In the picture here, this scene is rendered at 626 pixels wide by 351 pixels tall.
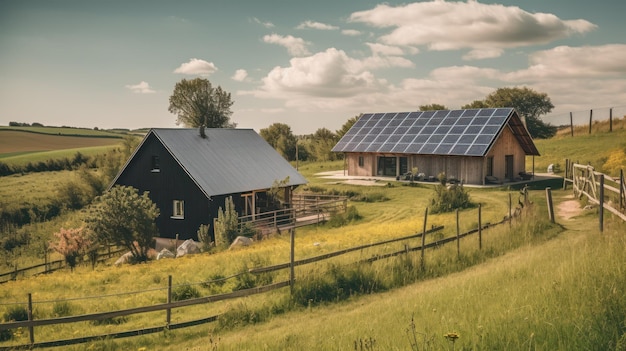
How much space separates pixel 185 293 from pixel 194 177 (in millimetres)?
20419

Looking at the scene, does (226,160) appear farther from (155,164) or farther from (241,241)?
(241,241)

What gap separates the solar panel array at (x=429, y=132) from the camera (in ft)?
146

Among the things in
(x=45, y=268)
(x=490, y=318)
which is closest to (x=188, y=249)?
Result: (x=45, y=268)

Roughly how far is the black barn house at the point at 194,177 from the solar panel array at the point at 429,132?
1240 centimetres

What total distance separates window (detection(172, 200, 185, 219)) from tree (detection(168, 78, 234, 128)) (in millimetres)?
53084

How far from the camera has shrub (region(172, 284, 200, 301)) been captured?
52.1ft

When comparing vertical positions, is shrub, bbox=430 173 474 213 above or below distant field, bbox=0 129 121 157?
below

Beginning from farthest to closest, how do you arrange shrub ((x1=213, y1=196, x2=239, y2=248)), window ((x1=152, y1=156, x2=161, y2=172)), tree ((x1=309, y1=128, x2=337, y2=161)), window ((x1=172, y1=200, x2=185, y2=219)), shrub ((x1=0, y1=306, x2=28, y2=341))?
tree ((x1=309, y1=128, x2=337, y2=161)) < window ((x1=152, y1=156, x2=161, y2=172)) < window ((x1=172, y1=200, x2=185, y2=219)) < shrub ((x1=213, y1=196, x2=239, y2=248)) < shrub ((x1=0, y1=306, x2=28, y2=341))

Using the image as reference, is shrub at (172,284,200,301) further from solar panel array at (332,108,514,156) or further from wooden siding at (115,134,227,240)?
solar panel array at (332,108,514,156)

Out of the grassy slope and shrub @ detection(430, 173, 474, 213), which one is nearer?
shrub @ detection(430, 173, 474, 213)

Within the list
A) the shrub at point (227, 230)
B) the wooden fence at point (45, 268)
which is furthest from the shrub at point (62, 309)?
the wooden fence at point (45, 268)

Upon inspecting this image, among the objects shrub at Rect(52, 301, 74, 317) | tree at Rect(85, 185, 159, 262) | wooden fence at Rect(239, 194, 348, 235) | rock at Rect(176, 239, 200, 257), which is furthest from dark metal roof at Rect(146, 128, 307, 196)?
shrub at Rect(52, 301, 74, 317)

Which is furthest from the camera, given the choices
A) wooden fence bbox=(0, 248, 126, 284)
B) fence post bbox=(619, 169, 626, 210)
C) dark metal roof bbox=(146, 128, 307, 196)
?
dark metal roof bbox=(146, 128, 307, 196)

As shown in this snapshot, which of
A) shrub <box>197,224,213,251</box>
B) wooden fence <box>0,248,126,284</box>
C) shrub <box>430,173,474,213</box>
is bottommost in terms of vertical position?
wooden fence <box>0,248,126,284</box>
